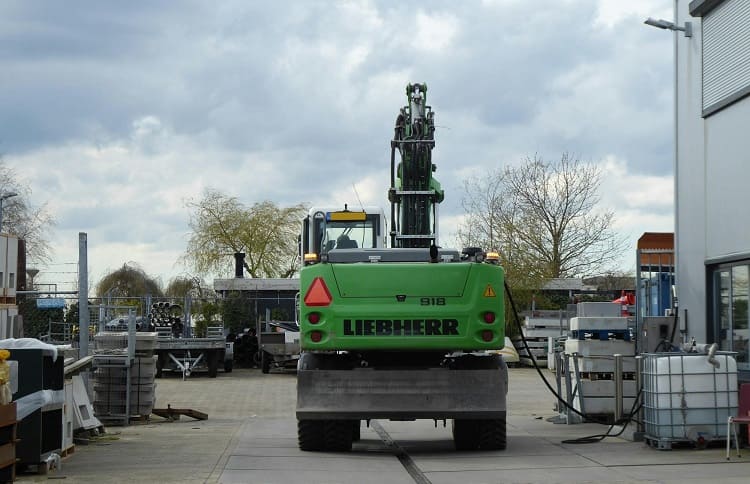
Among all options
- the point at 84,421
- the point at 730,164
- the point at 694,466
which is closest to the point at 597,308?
the point at 730,164

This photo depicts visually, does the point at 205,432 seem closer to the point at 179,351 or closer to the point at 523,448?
the point at 523,448

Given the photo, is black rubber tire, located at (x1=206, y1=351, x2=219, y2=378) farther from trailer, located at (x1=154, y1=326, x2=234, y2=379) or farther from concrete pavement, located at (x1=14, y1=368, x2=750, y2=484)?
concrete pavement, located at (x1=14, y1=368, x2=750, y2=484)

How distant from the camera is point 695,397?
13.9 m

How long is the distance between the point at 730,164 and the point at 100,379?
10909mm

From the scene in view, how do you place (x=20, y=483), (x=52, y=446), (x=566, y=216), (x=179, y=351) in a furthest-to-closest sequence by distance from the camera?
(x=566, y=216) → (x=179, y=351) → (x=52, y=446) → (x=20, y=483)

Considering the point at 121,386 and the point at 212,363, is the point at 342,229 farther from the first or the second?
the point at 212,363

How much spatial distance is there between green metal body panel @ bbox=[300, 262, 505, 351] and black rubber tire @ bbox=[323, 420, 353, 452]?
123 centimetres

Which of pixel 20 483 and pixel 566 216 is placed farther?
pixel 566 216

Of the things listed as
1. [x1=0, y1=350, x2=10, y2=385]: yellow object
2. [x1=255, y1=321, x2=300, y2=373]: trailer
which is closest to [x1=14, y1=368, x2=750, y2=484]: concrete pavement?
[x1=0, y1=350, x2=10, y2=385]: yellow object

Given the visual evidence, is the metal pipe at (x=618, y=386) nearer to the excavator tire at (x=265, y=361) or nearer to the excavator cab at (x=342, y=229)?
the excavator cab at (x=342, y=229)

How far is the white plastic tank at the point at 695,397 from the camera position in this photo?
1387 cm

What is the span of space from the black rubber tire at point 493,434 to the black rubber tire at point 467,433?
0.06 metres

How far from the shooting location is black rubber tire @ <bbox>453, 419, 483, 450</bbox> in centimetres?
1432

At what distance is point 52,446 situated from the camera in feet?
42.4
